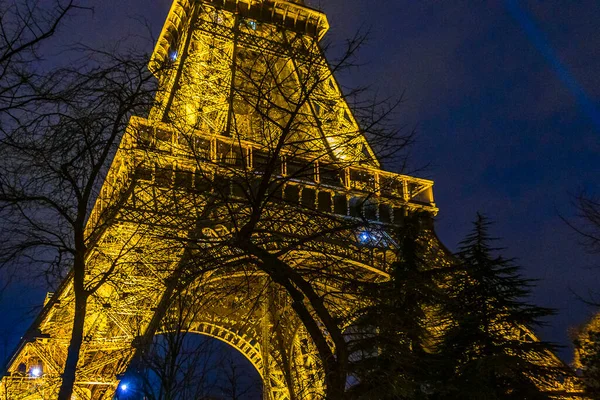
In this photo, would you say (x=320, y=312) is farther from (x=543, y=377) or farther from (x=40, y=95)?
(x=543, y=377)

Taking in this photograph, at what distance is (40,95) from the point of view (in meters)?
5.71

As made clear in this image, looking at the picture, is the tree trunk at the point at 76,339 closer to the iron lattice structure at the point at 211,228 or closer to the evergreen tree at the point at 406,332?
the iron lattice structure at the point at 211,228

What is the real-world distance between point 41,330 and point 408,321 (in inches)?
594

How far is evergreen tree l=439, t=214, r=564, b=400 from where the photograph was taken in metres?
12.2

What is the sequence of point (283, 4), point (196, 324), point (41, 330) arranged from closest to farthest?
point (41, 330) → point (196, 324) → point (283, 4)

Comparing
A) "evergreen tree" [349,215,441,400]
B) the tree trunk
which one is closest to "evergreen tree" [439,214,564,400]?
"evergreen tree" [349,215,441,400]

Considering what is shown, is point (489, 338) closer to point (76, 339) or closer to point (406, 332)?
point (406, 332)

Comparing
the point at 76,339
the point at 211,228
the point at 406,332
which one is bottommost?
the point at 76,339

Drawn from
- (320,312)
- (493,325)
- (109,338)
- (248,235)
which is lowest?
(320,312)

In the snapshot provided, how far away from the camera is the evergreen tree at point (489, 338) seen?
12.2 meters

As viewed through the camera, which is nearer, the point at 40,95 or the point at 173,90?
the point at 40,95

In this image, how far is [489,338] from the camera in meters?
13.4

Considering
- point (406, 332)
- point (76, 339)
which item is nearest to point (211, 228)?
point (76, 339)

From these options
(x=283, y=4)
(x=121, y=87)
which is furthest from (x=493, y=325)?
(x=283, y=4)
